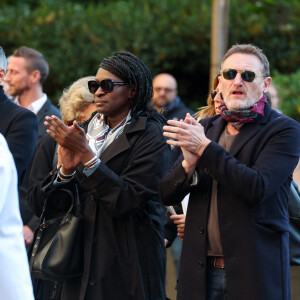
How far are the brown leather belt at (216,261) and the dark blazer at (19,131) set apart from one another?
151 centimetres

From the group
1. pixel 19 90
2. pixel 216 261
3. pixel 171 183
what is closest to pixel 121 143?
pixel 171 183

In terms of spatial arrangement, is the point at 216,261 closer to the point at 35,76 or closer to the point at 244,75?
the point at 244,75

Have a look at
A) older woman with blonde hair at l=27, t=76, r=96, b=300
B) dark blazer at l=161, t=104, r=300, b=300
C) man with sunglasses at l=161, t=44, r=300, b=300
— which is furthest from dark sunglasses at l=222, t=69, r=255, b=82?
older woman with blonde hair at l=27, t=76, r=96, b=300

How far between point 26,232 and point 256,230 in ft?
9.03

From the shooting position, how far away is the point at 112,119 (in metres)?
4.76

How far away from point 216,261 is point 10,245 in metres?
1.51

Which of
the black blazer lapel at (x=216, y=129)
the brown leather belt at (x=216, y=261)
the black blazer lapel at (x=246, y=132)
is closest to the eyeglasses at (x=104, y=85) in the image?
the black blazer lapel at (x=216, y=129)

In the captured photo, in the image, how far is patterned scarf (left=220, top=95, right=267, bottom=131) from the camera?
3920 millimetres

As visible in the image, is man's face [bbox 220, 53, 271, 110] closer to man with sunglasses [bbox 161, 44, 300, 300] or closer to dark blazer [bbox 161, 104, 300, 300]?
man with sunglasses [bbox 161, 44, 300, 300]

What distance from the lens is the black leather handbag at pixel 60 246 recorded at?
14.3 feet

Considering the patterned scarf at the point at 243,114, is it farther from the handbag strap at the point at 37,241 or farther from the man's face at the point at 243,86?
the handbag strap at the point at 37,241

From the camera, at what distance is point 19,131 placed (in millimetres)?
4672

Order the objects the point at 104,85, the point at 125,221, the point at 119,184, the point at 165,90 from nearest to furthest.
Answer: the point at 119,184 < the point at 125,221 < the point at 104,85 < the point at 165,90

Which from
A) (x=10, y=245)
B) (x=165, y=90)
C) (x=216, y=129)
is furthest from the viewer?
(x=165, y=90)
